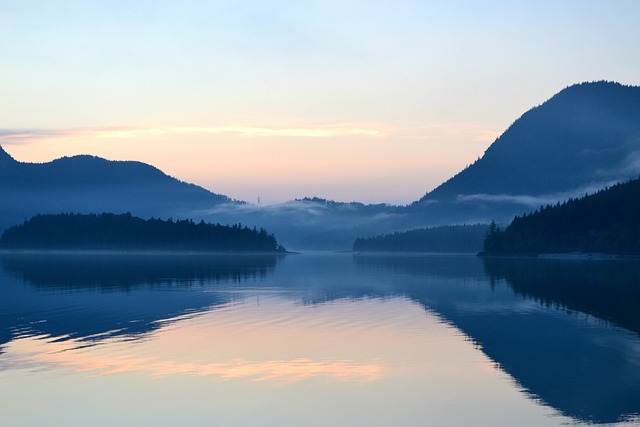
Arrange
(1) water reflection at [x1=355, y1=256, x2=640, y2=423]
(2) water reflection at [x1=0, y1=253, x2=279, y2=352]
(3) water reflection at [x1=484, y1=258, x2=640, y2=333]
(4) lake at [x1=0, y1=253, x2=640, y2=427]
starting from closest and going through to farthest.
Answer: (4) lake at [x1=0, y1=253, x2=640, y2=427], (1) water reflection at [x1=355, y1=256, x2=640, y2=423], (2) water reflection at [x1=0, y1=253, x2=279, y2=352], (3) water reflection at [x1=484, y1=258, x2=640, y2=333]

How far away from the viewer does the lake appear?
35.7 metres

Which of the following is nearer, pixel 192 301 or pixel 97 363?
pixel 97 363

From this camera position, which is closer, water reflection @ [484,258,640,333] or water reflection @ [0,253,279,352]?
water reflection @ [0,253,279,352]

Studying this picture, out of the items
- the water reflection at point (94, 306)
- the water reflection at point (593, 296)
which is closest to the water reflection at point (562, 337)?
the water reflection at point (593, 296)

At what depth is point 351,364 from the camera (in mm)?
46844

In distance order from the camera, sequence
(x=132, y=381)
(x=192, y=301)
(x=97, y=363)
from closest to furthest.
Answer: (x=132, y=381) → (x=97, y=363) → (x=192, y=301)

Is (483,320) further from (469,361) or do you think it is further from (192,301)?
(192,301)

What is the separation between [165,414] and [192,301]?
53.7 metres

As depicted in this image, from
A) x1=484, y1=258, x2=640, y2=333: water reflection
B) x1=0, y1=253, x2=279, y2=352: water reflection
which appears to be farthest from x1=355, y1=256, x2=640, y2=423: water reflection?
x1=0, y1=253, x2=279, y2=352: water reflection

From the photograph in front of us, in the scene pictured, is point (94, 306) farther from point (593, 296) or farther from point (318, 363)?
point (593, 296)

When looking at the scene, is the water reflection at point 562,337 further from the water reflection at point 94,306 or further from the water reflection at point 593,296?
the water reflection at point 94,306

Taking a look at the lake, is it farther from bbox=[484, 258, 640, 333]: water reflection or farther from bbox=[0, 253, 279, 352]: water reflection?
bbox=[484, 258, 640, 333]: water reflection

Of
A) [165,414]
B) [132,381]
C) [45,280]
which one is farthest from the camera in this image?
[45,280]

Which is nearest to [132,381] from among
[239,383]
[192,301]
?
[239,383]
